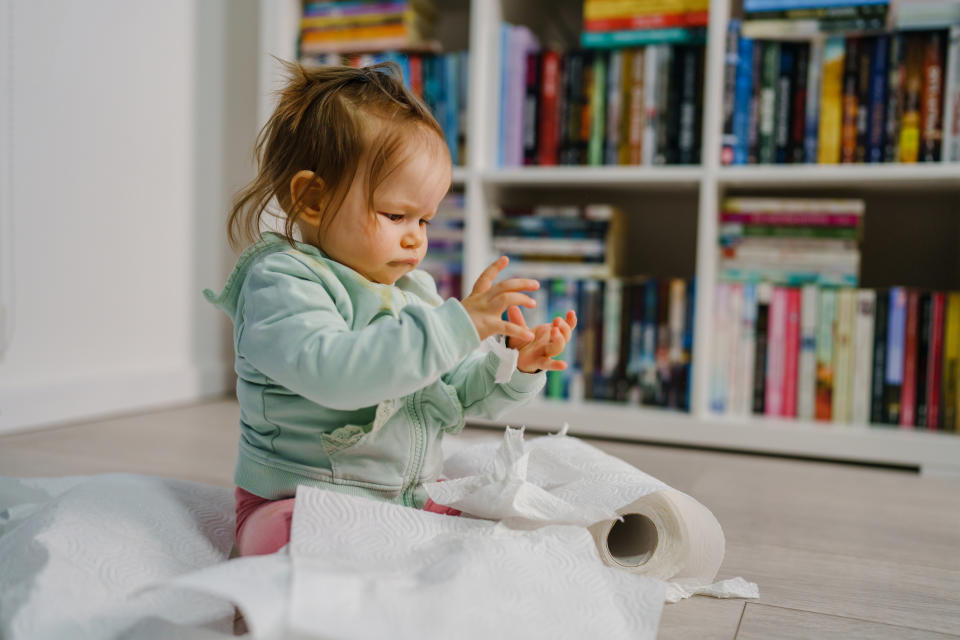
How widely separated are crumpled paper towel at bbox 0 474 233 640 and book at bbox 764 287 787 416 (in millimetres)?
1089

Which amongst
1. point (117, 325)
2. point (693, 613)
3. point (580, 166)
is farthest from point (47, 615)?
point (580, 166)

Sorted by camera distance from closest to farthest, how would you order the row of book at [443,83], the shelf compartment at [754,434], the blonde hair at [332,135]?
the blonde hair at [332,135] → the shelf compartment at [754,434] → the row of book at [443,83]

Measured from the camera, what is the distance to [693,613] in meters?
0.75

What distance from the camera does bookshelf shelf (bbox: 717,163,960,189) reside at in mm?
1490

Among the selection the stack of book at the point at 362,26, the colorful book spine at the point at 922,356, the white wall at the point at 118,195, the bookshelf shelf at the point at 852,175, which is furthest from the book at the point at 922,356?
the white wall at the point at 118,195

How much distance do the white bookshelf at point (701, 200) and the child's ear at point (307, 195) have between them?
910mm

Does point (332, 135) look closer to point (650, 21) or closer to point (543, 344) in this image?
point (543, 344)

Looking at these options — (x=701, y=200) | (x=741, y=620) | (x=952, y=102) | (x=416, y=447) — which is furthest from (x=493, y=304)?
(x=952, y=102)

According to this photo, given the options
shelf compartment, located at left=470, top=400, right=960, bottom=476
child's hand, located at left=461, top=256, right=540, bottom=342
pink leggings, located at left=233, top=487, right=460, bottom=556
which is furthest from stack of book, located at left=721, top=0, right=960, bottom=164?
pink leggings, located at left=233, top=487, right=460, bottom=556

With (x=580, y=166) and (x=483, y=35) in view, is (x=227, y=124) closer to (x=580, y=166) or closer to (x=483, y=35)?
(x=483, y=35)

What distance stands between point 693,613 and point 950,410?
1044 millimetres

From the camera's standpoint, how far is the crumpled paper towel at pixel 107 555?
2.06ft

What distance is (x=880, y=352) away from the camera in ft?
5.14

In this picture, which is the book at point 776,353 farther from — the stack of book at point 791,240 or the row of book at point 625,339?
the row of book at point 625,339
